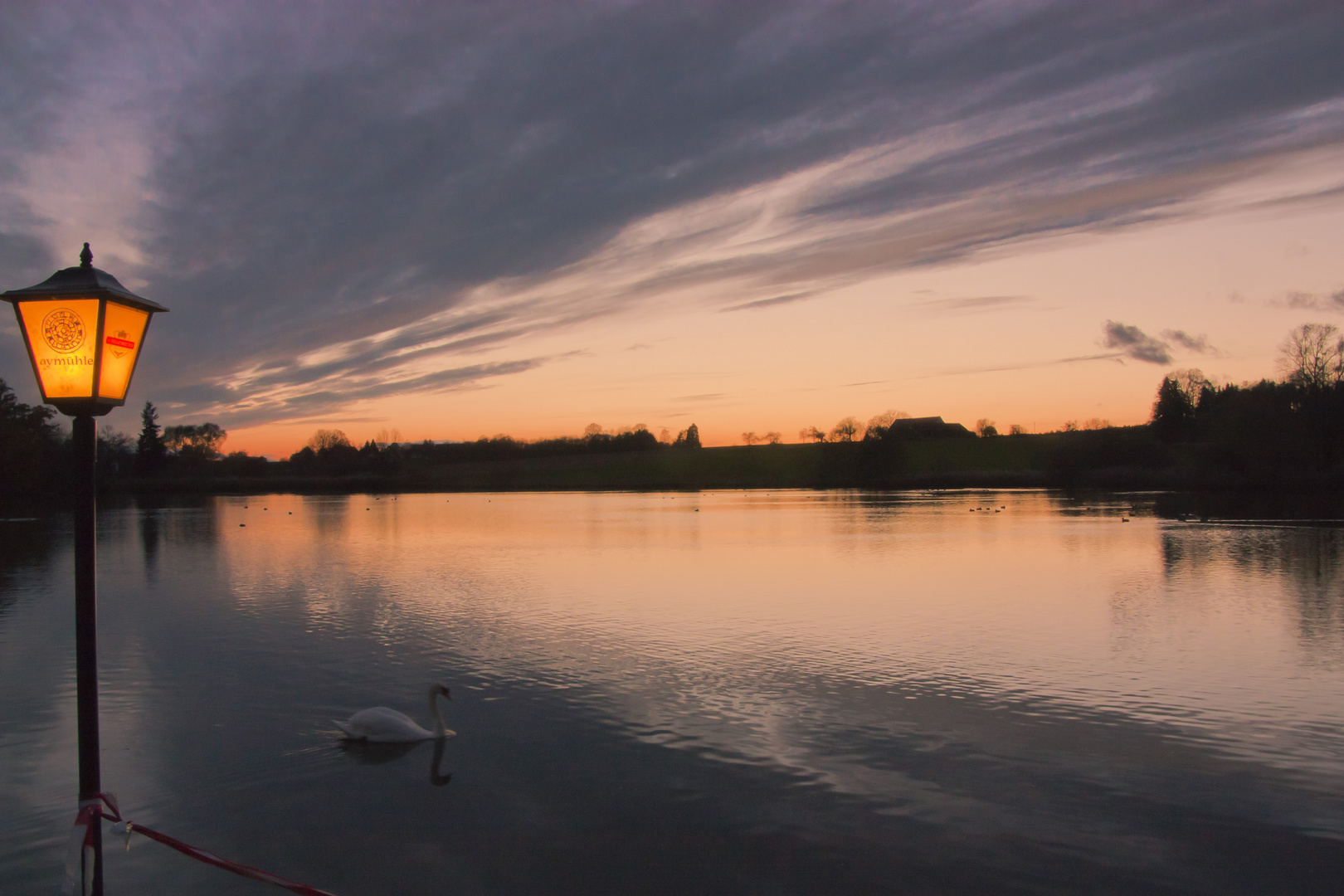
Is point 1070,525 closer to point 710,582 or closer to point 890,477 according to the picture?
point 710,582

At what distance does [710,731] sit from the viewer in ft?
28.3

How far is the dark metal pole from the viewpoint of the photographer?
4336mm

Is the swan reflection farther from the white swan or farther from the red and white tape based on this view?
the red and white tape

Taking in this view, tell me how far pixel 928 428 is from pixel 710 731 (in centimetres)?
12113

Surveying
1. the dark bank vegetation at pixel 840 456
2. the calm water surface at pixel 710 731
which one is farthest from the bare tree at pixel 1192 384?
the calm water surface at pixel 710 731

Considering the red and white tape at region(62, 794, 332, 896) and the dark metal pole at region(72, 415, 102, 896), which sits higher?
the dark metal pole at region(72, 415, 102, 896)

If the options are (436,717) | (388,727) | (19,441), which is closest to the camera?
(388,727)

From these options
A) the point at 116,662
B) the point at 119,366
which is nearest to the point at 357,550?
the point at 116,662

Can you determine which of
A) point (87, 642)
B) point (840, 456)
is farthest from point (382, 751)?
point (840, 456)

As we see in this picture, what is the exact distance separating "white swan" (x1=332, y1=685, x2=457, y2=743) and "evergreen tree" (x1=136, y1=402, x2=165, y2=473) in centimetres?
11941

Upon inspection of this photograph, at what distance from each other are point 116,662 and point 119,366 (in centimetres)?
953

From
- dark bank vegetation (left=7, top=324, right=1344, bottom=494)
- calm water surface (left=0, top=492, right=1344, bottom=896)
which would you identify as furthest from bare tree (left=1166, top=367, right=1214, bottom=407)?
calm water surface (left=0, top=492, right=1344, bottom=896)

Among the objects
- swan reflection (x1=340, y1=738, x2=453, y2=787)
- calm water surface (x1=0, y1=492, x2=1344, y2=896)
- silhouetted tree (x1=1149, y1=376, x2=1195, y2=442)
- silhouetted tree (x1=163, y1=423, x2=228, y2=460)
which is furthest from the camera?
silhouetted tree (x1=163, y1=423, x2=228, y2=460)

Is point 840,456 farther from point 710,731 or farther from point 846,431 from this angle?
point 710,731
